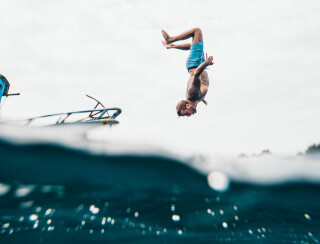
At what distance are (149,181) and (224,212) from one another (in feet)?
15.2

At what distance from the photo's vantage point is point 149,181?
771 cm

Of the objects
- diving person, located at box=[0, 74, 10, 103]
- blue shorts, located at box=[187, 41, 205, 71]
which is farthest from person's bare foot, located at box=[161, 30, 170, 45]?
diving person, located at box=[0, 74, 10, 103]

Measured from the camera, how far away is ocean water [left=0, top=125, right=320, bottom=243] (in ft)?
20.7

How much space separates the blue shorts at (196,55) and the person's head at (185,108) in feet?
3.67

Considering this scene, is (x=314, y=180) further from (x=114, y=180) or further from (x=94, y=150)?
(x=94, y=150)

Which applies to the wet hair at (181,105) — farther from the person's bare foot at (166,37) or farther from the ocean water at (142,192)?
the person's bare foot at (166,37)

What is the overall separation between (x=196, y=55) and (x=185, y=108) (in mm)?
1505

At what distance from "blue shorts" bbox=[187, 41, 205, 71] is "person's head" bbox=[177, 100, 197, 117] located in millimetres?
1119

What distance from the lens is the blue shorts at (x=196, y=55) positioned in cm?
584

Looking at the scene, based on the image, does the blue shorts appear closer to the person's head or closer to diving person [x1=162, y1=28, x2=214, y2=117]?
diving person [x1=162, y1=28, x2=214, y2=117]

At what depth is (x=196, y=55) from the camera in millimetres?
5934

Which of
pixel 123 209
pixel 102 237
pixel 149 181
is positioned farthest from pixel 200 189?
pixel 102 237

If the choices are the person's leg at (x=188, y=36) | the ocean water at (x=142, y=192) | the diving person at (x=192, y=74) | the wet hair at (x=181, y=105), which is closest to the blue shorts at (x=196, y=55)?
the diving person at (x=192, y=74)

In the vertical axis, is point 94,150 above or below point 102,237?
above
